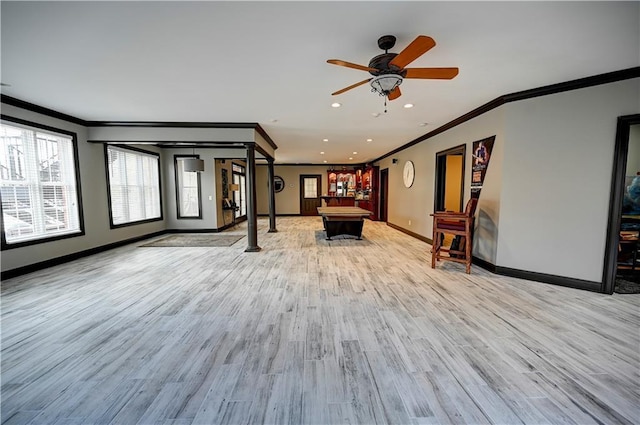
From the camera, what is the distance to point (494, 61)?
2787 millimetres

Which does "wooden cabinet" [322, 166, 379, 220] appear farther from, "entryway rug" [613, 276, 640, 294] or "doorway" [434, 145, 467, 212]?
"entryway rug" [613, 276, 640, 294]

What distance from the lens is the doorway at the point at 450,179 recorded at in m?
5.07

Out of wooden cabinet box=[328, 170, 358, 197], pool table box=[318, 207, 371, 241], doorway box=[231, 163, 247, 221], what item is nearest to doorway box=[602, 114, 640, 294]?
pool table box=[318, 207, 371, 241]

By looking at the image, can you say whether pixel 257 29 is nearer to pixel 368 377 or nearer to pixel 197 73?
pixel 197 73

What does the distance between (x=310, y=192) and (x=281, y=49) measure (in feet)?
35.0

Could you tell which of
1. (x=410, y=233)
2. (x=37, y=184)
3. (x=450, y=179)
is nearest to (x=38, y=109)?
(x=37, y=184)

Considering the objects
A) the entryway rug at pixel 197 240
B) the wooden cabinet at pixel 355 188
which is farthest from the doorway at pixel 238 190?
the wooden cabinet at pixel 355 188

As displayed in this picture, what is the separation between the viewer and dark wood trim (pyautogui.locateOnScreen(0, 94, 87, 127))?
3.82 metres

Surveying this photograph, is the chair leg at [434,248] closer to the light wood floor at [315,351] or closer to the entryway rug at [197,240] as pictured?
the light wood floor at [315,351]

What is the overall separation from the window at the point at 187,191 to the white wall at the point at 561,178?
761 cm

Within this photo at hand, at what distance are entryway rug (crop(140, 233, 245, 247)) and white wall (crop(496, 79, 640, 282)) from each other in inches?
226

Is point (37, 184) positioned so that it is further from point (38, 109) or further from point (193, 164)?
point (193, 164)

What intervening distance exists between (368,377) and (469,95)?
388cm

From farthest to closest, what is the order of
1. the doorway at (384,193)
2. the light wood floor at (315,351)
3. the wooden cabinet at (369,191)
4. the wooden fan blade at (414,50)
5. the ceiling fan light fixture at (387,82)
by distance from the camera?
the wooden cabinet at (369,191) < the doorway at (384,193) < the ceiling fan light fixture at (387,82) < the wooden fan blade at (414,50) < the light wood floor at (315,351)
